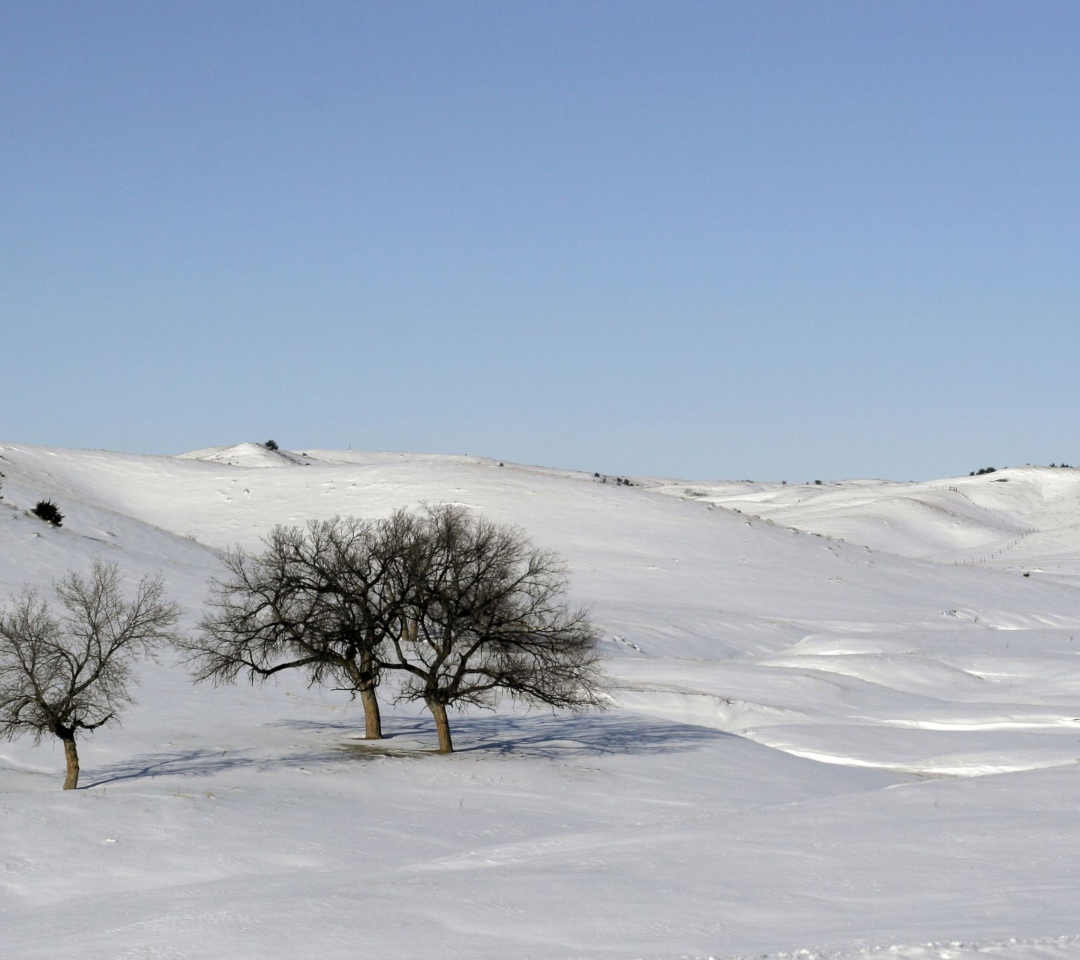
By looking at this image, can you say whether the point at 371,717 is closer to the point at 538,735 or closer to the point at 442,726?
the point at 442,726

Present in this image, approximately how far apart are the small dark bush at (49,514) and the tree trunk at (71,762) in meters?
38.7

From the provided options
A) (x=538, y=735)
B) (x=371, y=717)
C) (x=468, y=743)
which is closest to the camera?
(x=371, y=717)

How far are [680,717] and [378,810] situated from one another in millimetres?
16575

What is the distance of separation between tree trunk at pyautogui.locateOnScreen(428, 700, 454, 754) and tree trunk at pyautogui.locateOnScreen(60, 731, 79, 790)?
29.3ft

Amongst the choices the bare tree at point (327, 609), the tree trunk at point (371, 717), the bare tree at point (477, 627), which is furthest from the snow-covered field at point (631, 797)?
A: the bare tree at point (327, 609)

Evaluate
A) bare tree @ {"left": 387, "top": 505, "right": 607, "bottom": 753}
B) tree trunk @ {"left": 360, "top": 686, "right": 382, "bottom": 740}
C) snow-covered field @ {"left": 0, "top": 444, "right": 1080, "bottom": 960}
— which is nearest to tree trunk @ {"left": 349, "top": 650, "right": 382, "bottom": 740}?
tree trunk @ {"left": 360, "top": 686, "right": 382, "bottom": 740}

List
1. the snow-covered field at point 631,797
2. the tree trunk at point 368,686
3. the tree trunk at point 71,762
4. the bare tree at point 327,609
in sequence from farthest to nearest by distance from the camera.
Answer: the tree trunk at point 368,686 < the bare tree at point 327,609 < the tree trunk at point 71,762 < the snow-covered field at point 631,797

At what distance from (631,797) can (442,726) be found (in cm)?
602

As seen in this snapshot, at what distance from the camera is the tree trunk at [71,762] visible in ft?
88.6

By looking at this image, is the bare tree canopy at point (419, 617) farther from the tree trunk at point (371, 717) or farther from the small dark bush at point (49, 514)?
the small dark bush at point (49, 514)

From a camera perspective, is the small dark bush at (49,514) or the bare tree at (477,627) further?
the small dark bush at (49,514)

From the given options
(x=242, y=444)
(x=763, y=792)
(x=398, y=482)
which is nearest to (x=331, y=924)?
(x=763, y=792)

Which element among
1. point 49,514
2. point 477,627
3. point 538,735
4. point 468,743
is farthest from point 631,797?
point 49,514

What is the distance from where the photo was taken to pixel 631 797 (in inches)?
1148
